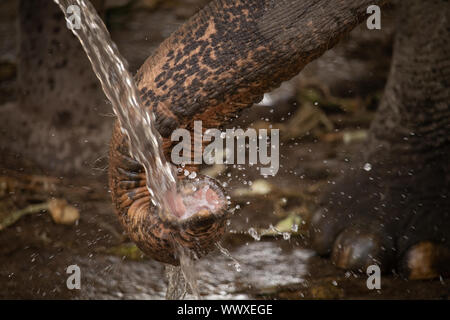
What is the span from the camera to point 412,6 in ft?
7.91

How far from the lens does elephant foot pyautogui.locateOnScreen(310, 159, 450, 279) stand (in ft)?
6.97

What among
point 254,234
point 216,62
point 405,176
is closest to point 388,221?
point 405,176

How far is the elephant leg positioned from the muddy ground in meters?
0.07

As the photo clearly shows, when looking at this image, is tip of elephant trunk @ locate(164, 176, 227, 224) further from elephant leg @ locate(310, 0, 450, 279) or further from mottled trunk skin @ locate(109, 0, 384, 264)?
elephant leg @ locate(310, 0, 450, 279)

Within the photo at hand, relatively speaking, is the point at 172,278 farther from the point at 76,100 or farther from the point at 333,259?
the point at 76,100

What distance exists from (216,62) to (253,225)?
1105mm

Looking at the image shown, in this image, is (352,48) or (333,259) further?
(352,48)

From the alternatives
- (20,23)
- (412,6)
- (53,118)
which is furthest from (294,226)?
(20,23)

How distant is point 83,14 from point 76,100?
1.20 m

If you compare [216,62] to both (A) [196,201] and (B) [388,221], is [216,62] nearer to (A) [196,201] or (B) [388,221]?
(A) [196,201]

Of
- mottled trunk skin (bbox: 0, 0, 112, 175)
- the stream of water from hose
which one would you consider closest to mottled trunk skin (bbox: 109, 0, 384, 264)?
the stream of water from hose

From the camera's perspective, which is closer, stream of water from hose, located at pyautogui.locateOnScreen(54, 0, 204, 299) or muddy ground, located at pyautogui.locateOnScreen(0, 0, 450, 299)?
stream of water from hose, located at pyautogui.locateOnScreen(54, 0, 204, 299)

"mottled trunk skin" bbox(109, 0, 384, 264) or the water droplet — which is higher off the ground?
"mottled trunk skin" bbox(109, 0, 384, 264)

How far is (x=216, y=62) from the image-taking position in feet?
4.61
